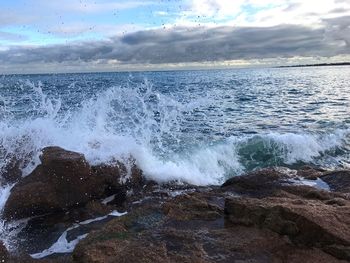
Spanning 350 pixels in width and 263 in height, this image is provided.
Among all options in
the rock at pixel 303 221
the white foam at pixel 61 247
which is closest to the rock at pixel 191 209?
the rock at pixel 303 221

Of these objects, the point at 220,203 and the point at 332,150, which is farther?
the point at 332,150

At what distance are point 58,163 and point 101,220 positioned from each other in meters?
1.50

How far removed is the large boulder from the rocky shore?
0.02 meters

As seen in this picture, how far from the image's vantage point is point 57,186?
7.24 meters

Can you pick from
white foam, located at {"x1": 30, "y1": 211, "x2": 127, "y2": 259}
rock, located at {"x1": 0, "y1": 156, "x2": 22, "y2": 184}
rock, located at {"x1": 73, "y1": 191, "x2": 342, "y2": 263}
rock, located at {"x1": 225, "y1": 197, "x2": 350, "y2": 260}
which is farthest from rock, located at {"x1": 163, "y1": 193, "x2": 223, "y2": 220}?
rock, located at {"x1": 0, "y1": 156, "x2": 22, "y2": 184}

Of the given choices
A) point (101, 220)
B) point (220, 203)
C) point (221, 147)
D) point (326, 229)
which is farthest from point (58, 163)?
point (221, 147)

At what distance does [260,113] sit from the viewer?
23344 millimetres

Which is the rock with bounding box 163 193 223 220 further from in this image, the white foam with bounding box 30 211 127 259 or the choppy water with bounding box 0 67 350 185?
the choppy water with bounding box 0 67 350 185

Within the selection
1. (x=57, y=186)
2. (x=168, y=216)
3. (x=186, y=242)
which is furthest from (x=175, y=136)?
(x=186, y=242)

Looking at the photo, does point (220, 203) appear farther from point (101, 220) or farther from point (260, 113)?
point (260, 113)

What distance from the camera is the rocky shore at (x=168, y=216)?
15.0 ft

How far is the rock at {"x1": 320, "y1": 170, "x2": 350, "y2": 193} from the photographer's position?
24.4 feet

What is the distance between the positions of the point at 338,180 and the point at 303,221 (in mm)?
3566

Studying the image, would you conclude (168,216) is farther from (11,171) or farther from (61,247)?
(11,171)
